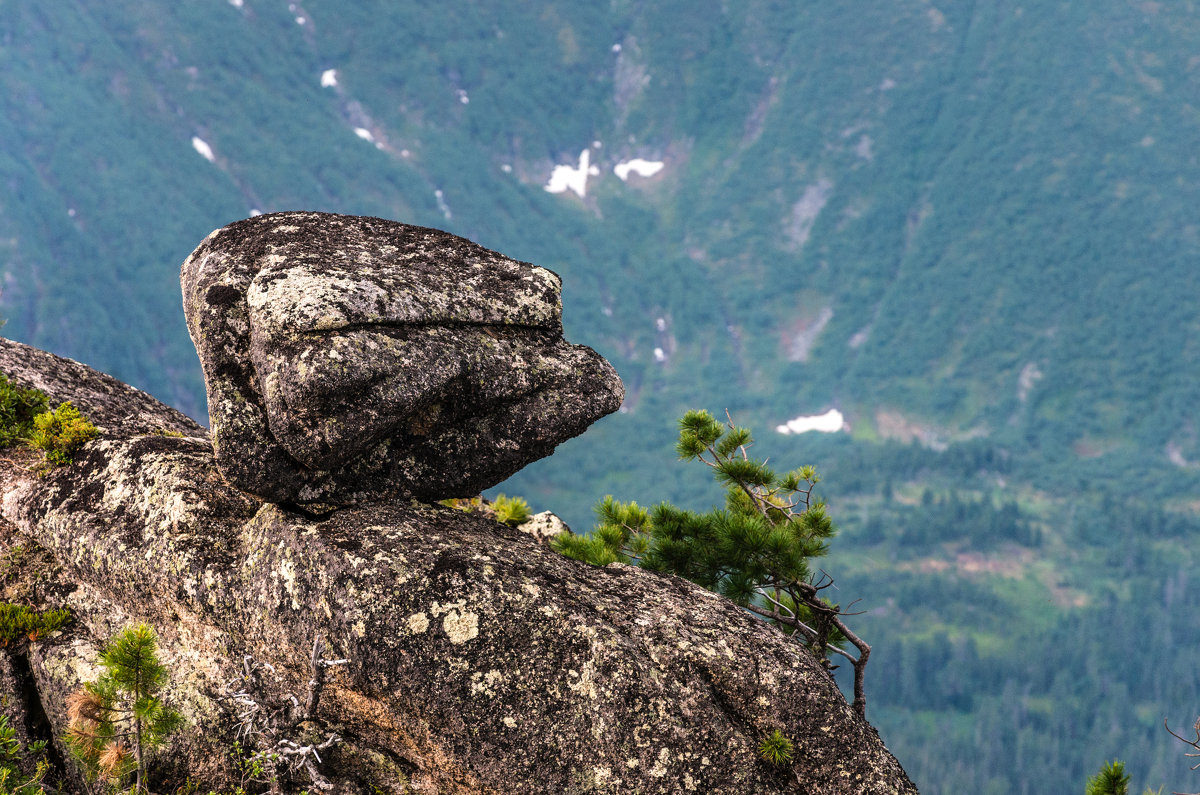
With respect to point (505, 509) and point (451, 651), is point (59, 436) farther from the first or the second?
point (451, 651)

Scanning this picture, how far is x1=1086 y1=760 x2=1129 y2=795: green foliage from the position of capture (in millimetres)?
11626

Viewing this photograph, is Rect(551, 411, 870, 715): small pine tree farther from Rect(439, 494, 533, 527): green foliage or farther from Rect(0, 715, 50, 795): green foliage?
Rect(0, 715, 50, 795): green foliage

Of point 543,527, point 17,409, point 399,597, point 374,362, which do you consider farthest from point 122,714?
point 543,527

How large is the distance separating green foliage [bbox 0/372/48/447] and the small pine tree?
9.97m

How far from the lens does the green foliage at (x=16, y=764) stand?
37.6 ft

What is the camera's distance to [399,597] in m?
11.8

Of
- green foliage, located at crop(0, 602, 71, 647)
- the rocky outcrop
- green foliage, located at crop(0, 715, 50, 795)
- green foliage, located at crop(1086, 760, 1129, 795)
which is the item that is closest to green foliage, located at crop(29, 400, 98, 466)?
the rocky outcrop

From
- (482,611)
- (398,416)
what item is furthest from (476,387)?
(482,611)

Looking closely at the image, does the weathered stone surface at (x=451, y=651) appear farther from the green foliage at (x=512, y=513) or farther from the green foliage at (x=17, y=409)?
the green foliage at (x=512, y=513)

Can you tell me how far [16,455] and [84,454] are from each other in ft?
6.82

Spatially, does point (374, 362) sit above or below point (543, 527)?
below

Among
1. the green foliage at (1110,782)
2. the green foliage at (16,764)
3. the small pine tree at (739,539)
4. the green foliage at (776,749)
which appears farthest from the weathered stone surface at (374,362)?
the green foliage at (1110,782)

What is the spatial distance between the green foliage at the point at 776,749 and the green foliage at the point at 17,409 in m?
13.7

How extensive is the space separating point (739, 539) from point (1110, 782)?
21.9 feet
